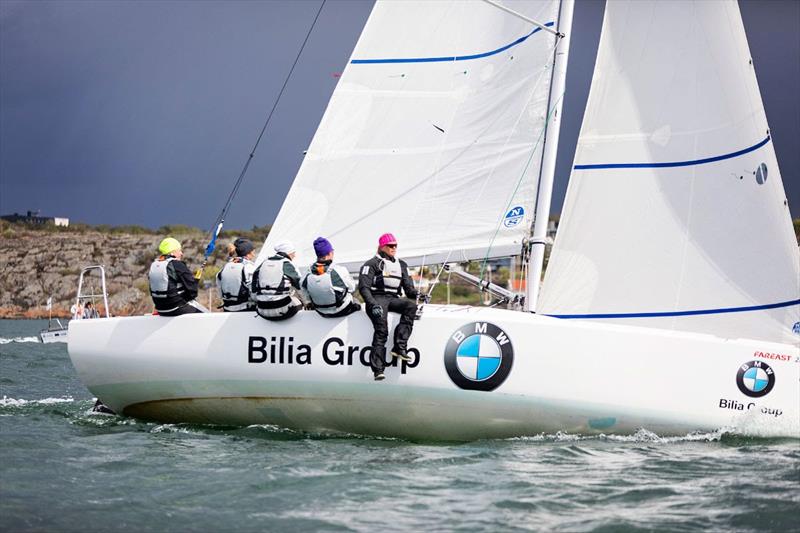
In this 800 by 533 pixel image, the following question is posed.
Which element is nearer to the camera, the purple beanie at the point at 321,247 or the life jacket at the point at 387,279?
the life jacket at the point at 387,279

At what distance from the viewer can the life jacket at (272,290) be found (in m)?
10.7

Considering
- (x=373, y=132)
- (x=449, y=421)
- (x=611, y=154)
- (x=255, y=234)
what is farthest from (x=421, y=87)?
(x=255, y=234)

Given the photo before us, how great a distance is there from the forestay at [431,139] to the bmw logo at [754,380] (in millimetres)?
2680

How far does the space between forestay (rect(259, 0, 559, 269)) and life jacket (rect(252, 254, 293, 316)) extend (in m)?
0.97

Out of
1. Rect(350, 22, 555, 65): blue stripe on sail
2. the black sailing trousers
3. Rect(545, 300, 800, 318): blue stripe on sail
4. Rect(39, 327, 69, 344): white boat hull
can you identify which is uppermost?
Rect(350, 22, 555, 65): blue stripe on sail

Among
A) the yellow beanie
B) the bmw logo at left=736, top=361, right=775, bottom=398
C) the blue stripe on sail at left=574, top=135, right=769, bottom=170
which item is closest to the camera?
the bmw logo at left=736, top=361, right=775, bottom=398

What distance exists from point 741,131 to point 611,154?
1381mm

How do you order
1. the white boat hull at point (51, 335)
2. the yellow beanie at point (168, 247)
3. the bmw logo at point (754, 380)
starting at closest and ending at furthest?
the bmw logo at point (754, 380) → the yellow beanie at point (168, 247) → the white boat hull at point (51, 335)

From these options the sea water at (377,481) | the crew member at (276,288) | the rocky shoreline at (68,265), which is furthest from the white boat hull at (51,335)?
the rocky shoreline at (68,265)

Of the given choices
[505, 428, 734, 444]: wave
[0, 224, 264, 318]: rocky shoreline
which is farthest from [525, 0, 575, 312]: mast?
[0, 224, 264, 318]: rocky shoreline

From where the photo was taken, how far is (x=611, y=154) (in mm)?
11602

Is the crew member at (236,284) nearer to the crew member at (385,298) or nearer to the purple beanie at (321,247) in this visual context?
the purple beanie at (321,247)

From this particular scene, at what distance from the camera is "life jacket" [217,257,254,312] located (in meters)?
11.5

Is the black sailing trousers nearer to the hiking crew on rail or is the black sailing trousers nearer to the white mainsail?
the hiking crew on rail
